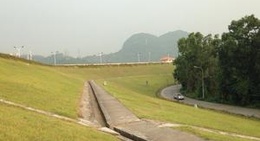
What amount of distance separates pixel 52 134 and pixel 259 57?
62.1 m

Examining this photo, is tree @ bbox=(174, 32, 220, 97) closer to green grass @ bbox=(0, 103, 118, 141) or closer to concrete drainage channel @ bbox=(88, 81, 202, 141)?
concrete drainage channel @ bbox=(88, 81, 202, 141)

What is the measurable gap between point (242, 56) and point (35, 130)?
213 feet

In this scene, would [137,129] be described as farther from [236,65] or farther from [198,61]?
[198,61]

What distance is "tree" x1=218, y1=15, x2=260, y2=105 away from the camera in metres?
74.1

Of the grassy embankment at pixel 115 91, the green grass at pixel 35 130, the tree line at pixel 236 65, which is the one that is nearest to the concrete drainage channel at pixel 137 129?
the grassy embankment at pixel 115 91

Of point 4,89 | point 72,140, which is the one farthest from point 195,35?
point 72,140

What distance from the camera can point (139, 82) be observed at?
11812cm

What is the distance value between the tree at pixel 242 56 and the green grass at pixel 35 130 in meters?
59.8

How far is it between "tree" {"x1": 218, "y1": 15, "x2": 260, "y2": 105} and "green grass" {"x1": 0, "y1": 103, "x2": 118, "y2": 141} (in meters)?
59.8

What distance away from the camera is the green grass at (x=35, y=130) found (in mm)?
13438

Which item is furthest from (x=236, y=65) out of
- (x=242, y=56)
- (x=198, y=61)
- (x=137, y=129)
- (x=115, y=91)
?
(x=137, y=129)

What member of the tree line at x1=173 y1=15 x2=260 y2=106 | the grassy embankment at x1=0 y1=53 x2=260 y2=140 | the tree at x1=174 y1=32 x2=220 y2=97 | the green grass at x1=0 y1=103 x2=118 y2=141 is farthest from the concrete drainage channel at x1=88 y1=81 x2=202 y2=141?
the tree at x1=174 y1=32 x2=220 y2=97

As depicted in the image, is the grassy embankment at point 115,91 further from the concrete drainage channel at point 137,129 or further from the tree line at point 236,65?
the tree line at point 236,65

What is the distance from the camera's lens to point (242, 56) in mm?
75375
